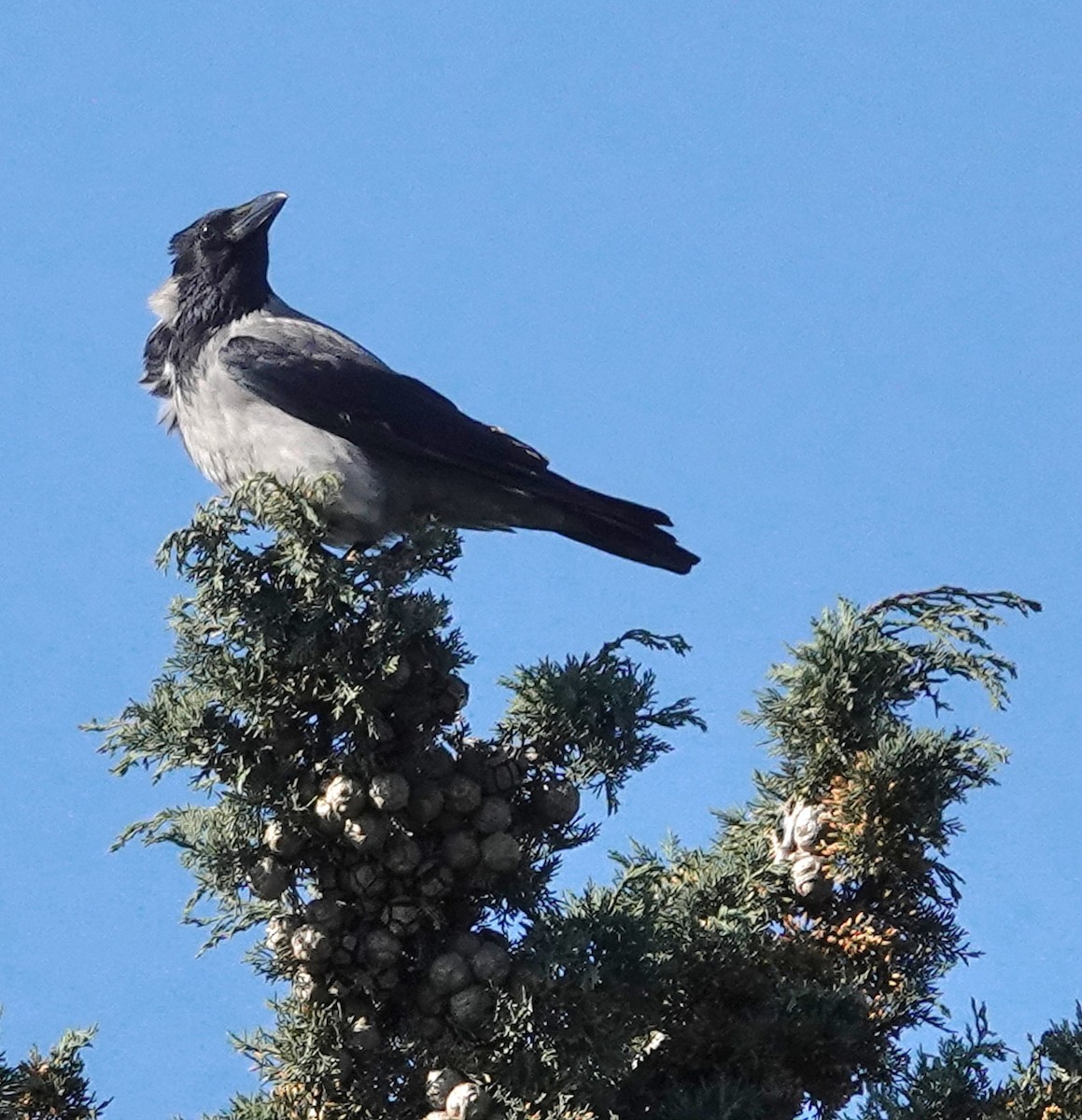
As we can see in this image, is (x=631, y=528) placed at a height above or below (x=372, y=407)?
below

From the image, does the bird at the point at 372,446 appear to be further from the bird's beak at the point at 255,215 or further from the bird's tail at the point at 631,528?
the bird's beak at the point at 255,215

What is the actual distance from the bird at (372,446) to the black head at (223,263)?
31cm

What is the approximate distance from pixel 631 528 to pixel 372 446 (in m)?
0.86

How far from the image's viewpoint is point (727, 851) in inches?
128

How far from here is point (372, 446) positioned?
5.16m

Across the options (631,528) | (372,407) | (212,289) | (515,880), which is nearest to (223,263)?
(212,289)

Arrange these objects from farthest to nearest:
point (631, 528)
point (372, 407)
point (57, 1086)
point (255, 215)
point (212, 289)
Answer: point (255, 215)
point (212, 289)
point (372, 407)
point (631, 528)
point (57, 1086)

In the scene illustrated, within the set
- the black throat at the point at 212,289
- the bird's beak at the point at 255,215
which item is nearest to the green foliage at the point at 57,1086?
the black throat at the point at 212,289

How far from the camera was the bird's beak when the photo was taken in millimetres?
6031

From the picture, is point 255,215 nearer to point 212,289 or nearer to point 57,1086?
point 212,289

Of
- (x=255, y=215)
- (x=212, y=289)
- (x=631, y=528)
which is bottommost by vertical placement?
(x=631, y=528)

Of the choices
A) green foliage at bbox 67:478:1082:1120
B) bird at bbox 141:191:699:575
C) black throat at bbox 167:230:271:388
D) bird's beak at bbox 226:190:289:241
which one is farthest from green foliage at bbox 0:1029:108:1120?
bird's beak at bbox 226:190:289:241

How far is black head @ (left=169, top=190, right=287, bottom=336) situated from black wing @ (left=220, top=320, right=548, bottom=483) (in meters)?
0.42

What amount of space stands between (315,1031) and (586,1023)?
450 mm
